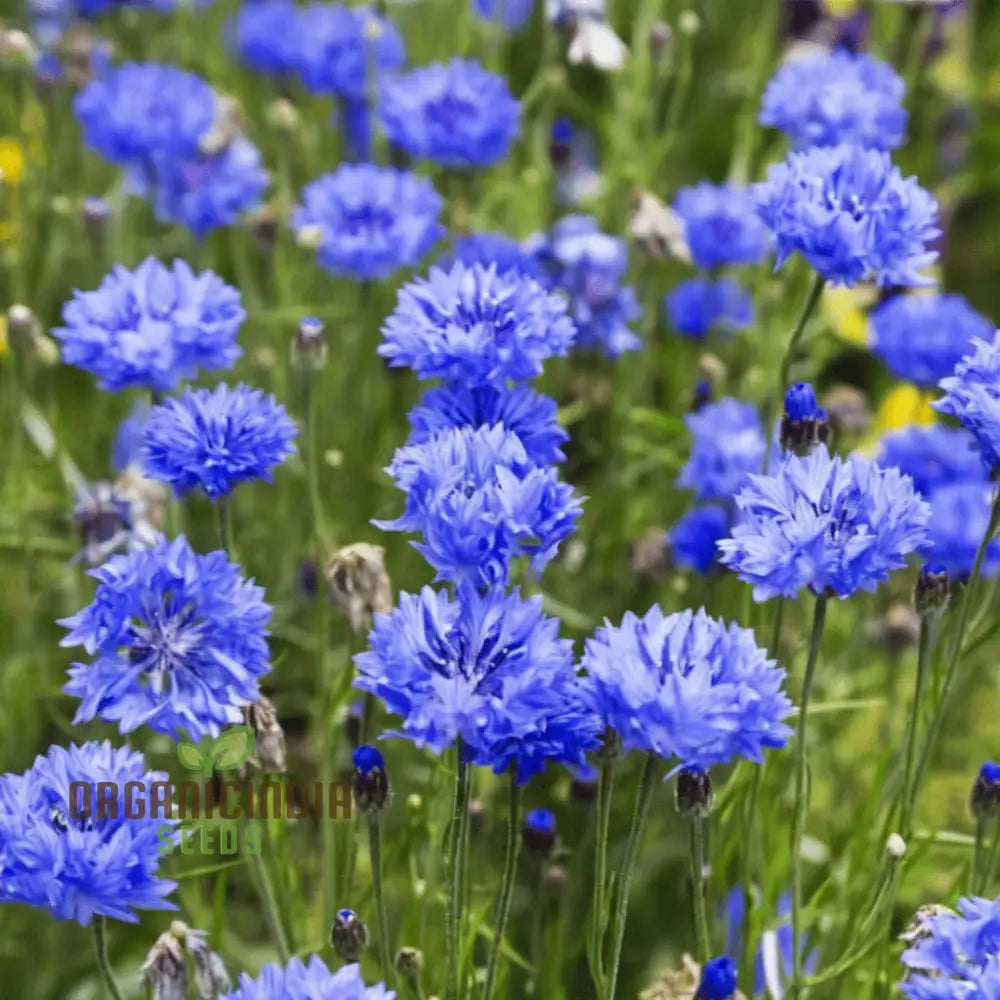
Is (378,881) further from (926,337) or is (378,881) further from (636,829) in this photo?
(926,337)

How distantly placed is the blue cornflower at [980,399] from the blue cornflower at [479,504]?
246 millimetres

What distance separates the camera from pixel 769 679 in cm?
79

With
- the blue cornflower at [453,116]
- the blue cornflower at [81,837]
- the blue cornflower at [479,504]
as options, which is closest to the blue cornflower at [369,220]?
the blue cornflower at [453,116]

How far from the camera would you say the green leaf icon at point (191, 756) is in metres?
0.99

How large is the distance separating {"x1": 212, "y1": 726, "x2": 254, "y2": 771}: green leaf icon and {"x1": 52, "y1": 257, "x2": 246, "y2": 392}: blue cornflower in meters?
0.30

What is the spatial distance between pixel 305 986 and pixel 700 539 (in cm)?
72

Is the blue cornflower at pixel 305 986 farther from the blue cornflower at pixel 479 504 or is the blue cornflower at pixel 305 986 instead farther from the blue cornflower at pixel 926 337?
the blue cornflower at pixel 926 337

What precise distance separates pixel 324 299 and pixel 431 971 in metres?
0.95

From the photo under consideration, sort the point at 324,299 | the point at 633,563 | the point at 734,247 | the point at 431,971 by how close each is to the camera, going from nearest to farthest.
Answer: the point at 431,971
the point at 633,563
the point at 734,247
the point at 324,299

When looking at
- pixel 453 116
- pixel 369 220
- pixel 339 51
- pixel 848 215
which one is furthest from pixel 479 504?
pixel 339 51

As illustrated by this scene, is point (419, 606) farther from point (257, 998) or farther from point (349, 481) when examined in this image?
point (349, 481)

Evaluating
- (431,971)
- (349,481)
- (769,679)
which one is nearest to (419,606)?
(769,679)

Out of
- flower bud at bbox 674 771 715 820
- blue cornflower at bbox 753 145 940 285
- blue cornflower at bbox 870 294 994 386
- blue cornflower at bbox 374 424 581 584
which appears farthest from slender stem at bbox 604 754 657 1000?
blue cornflower at bbox 870 294 994 386

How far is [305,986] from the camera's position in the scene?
29.6 inches
